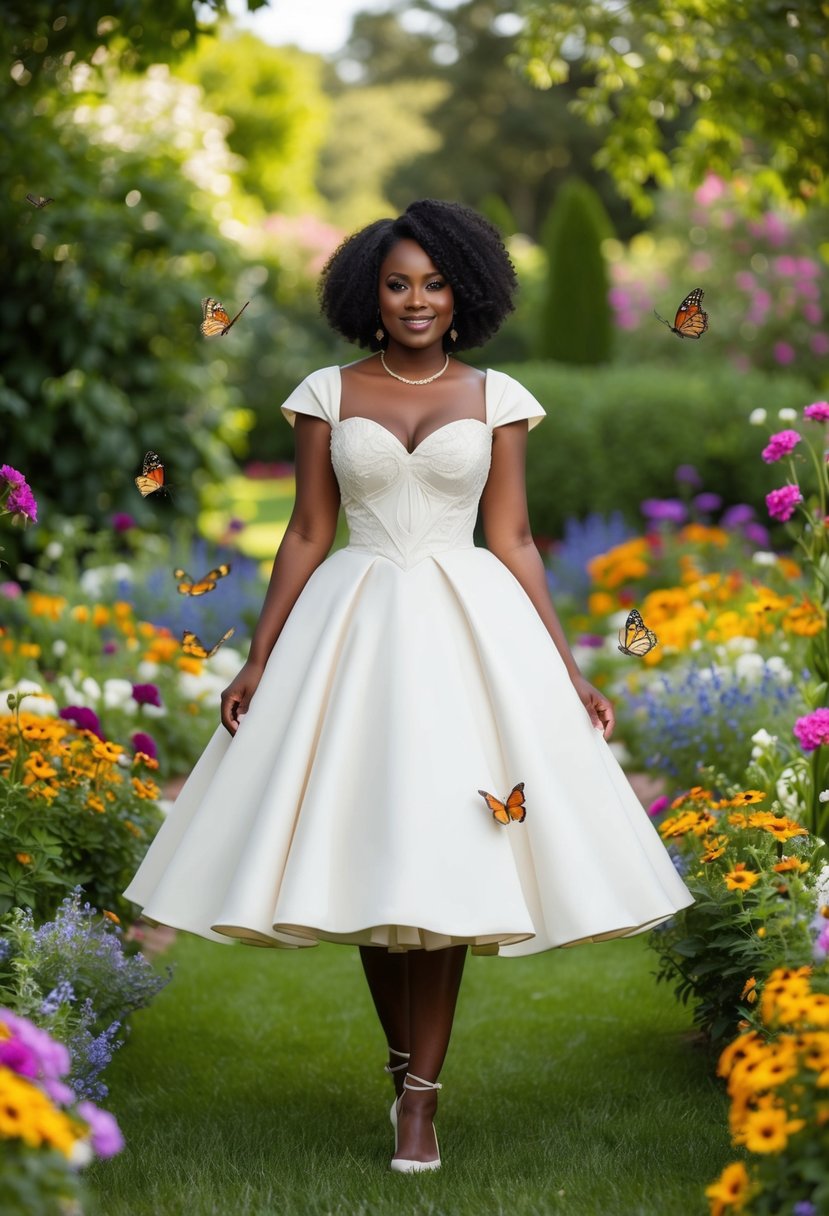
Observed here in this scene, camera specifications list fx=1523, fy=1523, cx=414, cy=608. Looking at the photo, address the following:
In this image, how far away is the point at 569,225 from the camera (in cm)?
1546

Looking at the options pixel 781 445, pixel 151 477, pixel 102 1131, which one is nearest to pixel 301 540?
pixel 151 477

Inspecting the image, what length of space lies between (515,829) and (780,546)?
7.23m

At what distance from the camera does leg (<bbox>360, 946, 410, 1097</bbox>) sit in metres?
3.35

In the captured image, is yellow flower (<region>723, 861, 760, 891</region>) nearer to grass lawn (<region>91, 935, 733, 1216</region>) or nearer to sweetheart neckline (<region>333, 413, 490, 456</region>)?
grass lawn (<region>91, 935, 733, 1216</region>)

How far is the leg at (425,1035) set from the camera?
3094 mm

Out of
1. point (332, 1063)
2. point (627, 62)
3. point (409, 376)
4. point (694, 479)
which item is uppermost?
point (627, 62)

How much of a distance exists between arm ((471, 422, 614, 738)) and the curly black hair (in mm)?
296

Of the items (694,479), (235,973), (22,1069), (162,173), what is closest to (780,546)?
(694,479)

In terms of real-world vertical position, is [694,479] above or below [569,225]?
below

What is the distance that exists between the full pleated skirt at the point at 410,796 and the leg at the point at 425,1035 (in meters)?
0.11

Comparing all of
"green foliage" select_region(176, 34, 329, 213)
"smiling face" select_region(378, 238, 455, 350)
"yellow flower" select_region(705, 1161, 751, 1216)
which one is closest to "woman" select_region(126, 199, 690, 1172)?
"smiling face" select_region(378, 238, 455, 350)

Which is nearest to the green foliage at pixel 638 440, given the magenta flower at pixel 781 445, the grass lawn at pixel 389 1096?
the grass lawn at pixel 389 1096

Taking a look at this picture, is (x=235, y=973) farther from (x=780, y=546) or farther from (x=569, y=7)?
(x=780, y=546)

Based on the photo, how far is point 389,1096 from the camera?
3783mm
